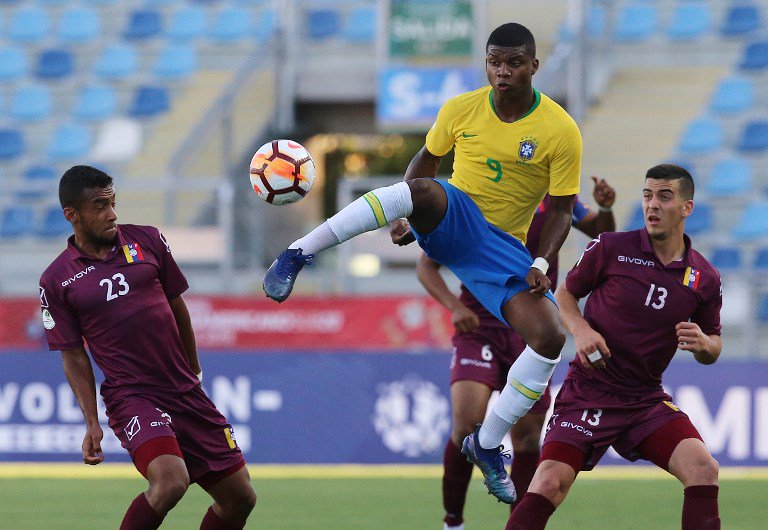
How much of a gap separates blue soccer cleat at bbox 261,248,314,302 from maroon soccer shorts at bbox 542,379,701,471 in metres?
1.41

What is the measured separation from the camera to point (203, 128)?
15.9 m

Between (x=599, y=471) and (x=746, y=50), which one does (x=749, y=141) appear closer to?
(x=746, y=50)

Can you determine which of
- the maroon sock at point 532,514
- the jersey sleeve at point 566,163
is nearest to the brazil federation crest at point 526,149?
the jersey sleeve at point 566,163

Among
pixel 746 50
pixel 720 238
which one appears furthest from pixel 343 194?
pixel 746 50

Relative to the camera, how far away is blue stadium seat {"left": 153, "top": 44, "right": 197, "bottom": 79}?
18438mm

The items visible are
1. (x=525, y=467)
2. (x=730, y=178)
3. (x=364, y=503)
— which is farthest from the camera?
(x=730, y=178)

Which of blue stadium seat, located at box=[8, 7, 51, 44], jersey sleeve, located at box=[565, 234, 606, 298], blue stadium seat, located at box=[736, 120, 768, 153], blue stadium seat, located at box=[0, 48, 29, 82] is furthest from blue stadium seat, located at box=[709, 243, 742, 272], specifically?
blue stadium seat, located at box=[8, 7, 51, 44]

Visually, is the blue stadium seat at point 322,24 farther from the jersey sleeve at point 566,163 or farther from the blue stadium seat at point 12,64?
the jersey sleeve at point 566,163

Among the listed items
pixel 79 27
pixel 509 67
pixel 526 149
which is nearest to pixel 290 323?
pixel 526 149

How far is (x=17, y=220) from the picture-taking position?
14.8 metres

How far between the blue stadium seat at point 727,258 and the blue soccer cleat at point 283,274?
28.0ft

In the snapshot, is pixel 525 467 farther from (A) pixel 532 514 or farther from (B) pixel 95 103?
(B) pixel 95 103

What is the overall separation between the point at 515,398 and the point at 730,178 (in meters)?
9.60

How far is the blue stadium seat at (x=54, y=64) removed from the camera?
18.8 m
